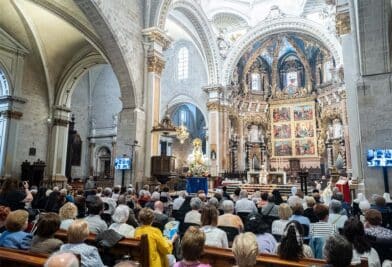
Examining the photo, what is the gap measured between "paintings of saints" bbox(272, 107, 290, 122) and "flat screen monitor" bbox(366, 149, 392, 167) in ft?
54.8

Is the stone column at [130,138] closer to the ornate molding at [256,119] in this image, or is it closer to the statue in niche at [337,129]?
the ornate molding at [256,119]

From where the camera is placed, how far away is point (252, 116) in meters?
24.0

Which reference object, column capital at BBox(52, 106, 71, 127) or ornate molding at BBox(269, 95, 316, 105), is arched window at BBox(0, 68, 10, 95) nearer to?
column capital at BBox(52, 106, 71, 127)

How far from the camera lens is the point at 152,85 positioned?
13.1m

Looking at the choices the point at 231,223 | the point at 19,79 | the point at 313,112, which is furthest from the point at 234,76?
the point at 231,223

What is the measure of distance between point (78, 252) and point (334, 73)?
21788 millimetres

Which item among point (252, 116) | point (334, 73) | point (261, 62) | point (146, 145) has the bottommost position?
point (146, 145)

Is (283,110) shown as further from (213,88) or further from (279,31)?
(213,88)

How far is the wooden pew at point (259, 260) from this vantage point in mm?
2429

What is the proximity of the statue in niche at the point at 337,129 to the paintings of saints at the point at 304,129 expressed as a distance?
1.87 metres

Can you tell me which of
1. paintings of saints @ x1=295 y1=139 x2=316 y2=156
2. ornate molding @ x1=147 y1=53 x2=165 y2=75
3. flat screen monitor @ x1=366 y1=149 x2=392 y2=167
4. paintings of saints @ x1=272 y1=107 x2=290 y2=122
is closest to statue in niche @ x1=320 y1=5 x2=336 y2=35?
paintings of saints @ x1=272 y1=107 x2=290 y2=122

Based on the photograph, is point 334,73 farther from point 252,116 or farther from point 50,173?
point 50,173

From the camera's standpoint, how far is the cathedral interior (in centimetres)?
934

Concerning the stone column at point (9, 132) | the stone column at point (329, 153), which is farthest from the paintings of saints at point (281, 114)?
the stone column at point (9, 132)
